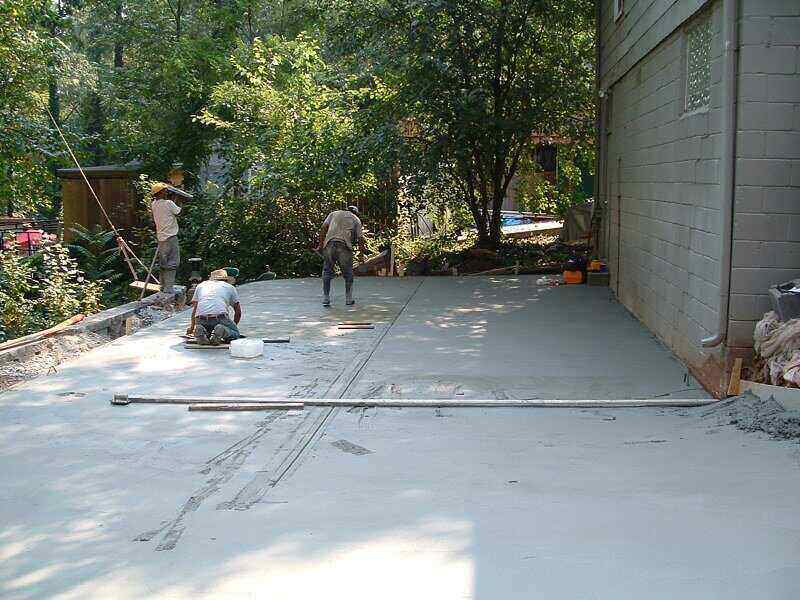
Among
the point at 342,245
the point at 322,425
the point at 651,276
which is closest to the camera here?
the point at 322,425

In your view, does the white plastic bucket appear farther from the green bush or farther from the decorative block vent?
the decorative block vent

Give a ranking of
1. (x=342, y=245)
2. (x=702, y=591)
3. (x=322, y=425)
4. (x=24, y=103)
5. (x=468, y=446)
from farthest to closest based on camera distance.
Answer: (x=24, y=103), (x=342, y=245), (x=322, y=425), (x=468, y=446), (x=702, y=591)

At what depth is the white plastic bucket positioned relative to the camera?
10469 millimetres

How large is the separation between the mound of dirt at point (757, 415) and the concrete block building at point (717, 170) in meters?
0.45

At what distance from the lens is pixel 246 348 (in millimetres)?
10477

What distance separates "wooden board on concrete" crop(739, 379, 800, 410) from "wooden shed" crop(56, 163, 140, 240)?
53.1 feet

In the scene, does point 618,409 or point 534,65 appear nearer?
point 618,409

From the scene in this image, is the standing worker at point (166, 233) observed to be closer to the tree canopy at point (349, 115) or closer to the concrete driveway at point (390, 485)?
the tree canopy at point (349, 115)

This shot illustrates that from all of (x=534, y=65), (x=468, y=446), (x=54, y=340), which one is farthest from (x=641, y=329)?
(x=534, y=65)

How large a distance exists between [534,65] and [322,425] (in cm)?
1370

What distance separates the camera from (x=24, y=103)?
19484 millimetres

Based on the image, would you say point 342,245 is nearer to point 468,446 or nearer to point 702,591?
point 468,446

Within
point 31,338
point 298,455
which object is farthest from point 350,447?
point 31,338

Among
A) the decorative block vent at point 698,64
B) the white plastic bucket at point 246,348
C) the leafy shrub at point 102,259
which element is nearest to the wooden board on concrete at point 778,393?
the decorative block vent at point 698,64
